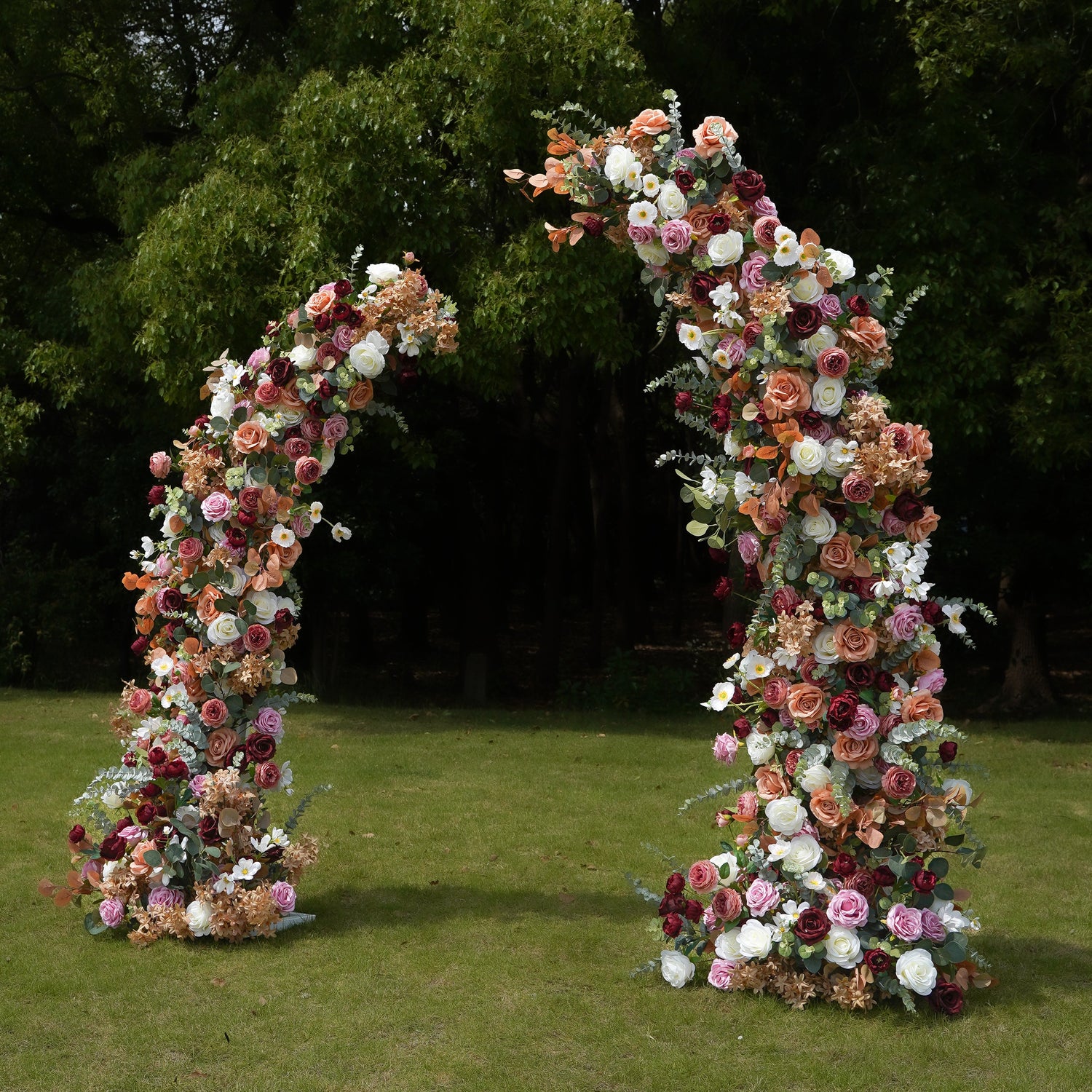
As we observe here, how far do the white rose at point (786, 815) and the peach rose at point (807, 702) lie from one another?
12.6 inches

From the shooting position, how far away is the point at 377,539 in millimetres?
15844

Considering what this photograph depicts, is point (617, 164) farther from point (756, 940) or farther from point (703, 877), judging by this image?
point (756, 940)

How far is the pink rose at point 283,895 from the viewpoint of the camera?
20.2ft

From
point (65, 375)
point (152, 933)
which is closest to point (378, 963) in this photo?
point (152, 933)

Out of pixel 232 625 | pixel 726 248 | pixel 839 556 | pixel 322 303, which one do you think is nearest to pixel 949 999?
pixel 839 556

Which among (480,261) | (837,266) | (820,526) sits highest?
(480,261)

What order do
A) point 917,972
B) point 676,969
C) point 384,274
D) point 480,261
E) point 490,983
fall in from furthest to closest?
point 480,261
point 384,274
point 490,983
point 676,969
point 917,972

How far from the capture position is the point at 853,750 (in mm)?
5129

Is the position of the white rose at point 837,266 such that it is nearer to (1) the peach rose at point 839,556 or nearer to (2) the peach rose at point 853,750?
(1) the peach rose at point 839,556

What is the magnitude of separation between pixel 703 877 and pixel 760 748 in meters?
0.58

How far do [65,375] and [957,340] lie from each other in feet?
29.7

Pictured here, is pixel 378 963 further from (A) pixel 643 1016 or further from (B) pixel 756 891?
(B) pixel 756 891

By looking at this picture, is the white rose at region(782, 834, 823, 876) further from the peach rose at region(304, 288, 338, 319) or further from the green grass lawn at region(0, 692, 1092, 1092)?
the peach rose at region(304, 288, 338, 319)

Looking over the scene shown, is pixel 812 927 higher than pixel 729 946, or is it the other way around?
pixel 812 927
